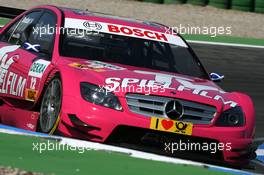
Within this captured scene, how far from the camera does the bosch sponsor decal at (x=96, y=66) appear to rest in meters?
6.86

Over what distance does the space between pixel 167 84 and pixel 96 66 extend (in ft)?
2.34

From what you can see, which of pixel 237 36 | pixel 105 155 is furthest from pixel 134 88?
pixel 237 36

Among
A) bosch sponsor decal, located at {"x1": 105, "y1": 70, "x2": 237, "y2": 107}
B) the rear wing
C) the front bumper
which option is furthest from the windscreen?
the rear wing

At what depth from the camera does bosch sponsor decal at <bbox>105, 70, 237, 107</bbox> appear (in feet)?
21.4

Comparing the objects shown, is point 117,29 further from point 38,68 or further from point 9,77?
point 9,77

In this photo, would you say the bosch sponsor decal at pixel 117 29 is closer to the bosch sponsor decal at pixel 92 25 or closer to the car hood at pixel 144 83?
the bosch sponsor decal at pixel 92 25

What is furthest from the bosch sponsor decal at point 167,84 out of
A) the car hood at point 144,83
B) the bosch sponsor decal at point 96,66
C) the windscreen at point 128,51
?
the windscreen at point 128,51

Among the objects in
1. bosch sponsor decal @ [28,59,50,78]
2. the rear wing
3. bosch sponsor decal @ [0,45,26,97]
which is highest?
bosch sponsor decal @ [28,59,50,78]

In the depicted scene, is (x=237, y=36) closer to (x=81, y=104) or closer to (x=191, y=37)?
(x=191, y=37)

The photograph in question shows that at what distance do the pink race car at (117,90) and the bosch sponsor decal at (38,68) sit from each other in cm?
1

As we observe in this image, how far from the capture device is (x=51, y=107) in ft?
22.1

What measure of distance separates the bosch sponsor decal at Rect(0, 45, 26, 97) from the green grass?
172 centimetres

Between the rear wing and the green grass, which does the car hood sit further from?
the rear wing

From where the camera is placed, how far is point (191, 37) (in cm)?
1878
